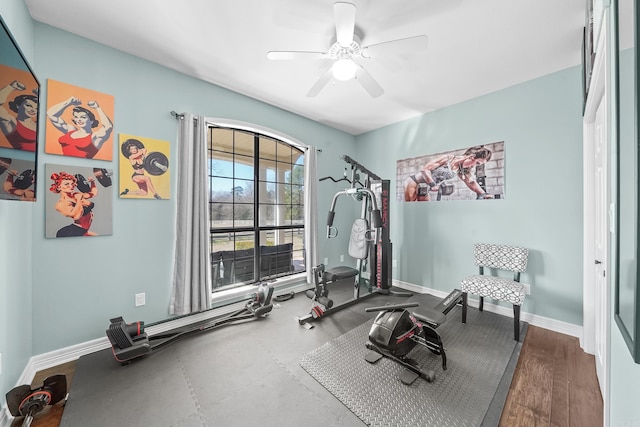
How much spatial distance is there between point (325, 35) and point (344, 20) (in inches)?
20.2

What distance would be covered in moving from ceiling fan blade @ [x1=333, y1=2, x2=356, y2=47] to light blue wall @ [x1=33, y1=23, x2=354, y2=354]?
184 cm

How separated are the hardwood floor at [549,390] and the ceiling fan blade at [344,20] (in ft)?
8.91

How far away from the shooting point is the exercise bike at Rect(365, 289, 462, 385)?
182 centimetres

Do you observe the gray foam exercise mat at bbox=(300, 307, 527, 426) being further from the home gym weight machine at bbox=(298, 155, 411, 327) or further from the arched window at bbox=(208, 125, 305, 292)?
the arched window at bbox=(208, 125, 305, 292)

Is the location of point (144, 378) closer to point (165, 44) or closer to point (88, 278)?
point (88, 278)

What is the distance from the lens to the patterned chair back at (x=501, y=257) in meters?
2.73

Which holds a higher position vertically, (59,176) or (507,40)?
(507,40)

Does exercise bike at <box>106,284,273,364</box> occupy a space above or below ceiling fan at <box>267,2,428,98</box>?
below

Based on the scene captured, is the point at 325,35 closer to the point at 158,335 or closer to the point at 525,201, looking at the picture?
the point at 525,201

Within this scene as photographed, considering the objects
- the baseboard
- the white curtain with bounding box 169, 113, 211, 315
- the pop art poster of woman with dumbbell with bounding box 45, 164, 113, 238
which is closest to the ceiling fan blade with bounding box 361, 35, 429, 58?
the white curtain with bounding box 169, 113, 211, 315

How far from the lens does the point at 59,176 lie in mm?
2016

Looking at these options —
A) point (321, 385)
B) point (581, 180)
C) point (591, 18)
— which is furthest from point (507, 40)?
point (321, 385)

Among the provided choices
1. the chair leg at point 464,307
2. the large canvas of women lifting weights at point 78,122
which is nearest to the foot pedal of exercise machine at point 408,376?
the chair leg at point 464,307

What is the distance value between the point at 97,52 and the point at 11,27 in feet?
2.44
